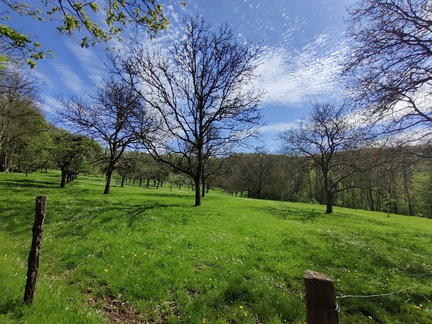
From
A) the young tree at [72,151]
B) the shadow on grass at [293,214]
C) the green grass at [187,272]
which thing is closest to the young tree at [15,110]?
the young tree at [72,151]

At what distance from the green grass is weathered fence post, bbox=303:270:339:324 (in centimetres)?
160

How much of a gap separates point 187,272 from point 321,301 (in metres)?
4.96

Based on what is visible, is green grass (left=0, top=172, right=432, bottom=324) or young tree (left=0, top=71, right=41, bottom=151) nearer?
green grass (left=0, top=172, right=432, bottom=324)

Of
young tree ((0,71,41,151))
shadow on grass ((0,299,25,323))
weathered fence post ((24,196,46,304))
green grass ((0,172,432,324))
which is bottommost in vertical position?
green grass ((0,172,432,324))

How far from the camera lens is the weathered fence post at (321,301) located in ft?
7.80

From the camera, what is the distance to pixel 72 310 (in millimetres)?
4031

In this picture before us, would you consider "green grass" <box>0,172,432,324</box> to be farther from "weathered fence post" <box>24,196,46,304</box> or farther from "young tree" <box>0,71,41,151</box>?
"young tree" <box>0,71,41,151</box>

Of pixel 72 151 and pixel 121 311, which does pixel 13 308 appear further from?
pixel 72 151

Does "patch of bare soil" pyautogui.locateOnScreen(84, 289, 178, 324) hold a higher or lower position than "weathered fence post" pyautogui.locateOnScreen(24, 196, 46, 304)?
lower

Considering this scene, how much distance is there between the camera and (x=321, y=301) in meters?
2.41

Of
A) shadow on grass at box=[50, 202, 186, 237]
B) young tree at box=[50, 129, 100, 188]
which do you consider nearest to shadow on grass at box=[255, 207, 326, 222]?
shadow on grass at box=[50, 202, 186, 237]

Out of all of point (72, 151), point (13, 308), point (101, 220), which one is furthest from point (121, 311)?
point (72, 151)

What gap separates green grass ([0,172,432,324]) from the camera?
15.0ft

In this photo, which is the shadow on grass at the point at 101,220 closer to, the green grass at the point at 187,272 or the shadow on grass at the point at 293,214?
the green grass at the point at 187,272
